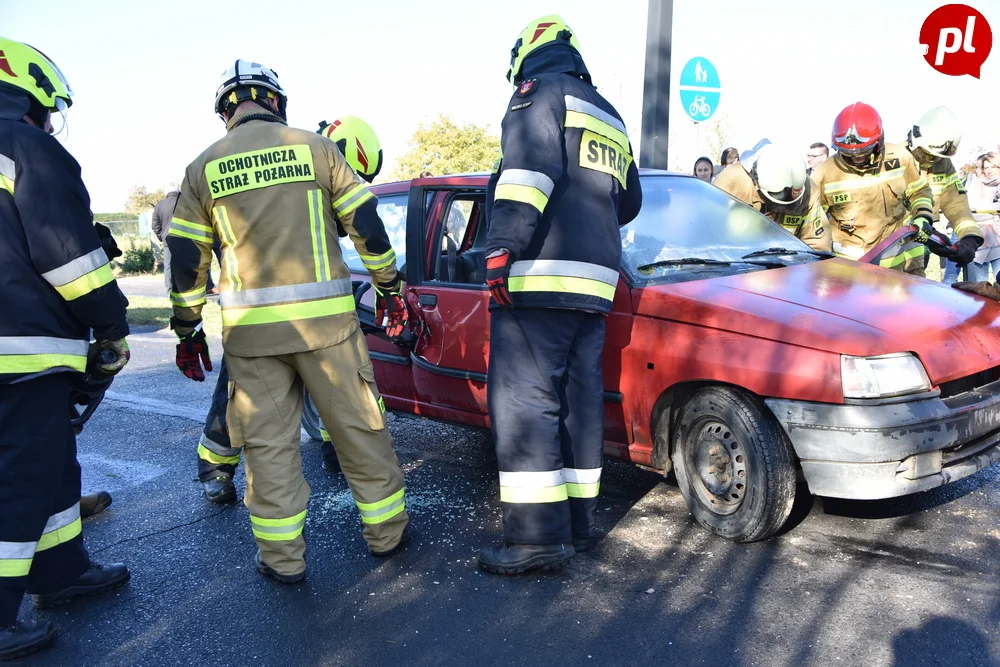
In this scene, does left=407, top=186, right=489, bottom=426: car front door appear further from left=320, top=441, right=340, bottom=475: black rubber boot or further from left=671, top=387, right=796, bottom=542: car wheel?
left=671, top=387, right=796, bottom=542: car wheel

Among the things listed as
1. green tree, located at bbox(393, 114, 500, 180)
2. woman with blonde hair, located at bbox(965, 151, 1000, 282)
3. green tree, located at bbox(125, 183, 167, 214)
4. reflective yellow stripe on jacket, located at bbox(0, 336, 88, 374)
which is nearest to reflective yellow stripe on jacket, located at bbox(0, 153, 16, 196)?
reflective yellow stripe on jacket, located at bbox(0, 336, 88, 374)

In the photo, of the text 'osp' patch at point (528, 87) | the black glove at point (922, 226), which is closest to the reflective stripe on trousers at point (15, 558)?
the text 'osp' patch at point (528, 87)

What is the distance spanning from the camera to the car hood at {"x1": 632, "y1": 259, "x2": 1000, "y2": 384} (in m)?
2.96

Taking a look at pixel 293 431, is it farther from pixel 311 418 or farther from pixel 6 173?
pixel 311 418

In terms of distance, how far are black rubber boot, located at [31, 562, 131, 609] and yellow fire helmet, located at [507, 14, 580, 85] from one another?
2.62 meters

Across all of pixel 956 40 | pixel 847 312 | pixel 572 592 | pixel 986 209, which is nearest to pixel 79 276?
pixel 572 592

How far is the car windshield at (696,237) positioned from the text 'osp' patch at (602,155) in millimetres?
499

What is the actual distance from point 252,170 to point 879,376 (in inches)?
97.2

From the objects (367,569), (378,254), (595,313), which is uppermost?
(378,254)

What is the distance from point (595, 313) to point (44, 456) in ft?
6.89

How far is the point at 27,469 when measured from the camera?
273cm

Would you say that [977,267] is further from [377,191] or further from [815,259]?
[377,191]

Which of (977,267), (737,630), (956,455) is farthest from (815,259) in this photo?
(977,267)

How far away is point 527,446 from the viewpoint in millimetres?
3162
